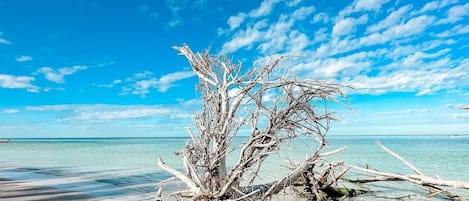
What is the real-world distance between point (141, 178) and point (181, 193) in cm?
972

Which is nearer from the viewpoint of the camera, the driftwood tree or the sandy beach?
the driftwood tree

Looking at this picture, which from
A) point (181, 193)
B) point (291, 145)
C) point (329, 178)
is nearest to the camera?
point (181, 193)

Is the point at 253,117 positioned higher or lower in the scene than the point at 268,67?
lower

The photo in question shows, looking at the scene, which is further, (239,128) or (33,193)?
(33,193)

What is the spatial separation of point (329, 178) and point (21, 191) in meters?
9.05

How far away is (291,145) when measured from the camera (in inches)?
287

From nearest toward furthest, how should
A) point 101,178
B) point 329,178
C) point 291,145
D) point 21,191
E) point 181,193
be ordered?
point 181,193 → point 291,145 → point 329,178 → point 21,191 → point 101,178

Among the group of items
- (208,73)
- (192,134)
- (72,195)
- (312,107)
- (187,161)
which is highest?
A: (208,73)

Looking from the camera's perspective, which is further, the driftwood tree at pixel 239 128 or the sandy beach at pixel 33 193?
the sandy beach at pixel 33 193

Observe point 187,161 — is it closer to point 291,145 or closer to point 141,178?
point 291,145

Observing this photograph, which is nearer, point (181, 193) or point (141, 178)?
point (181, 193)

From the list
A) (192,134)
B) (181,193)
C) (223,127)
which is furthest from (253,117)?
(181,193)

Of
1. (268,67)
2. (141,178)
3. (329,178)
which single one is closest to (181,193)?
(268,67)

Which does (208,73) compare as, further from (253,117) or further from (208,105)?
(253,117)
